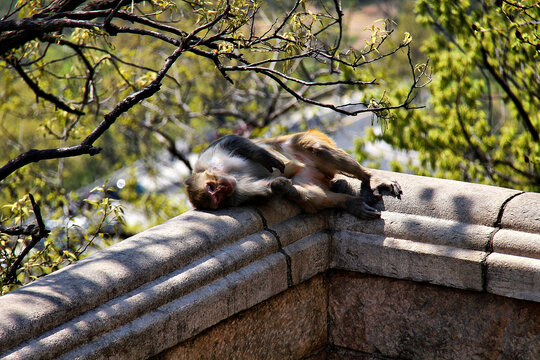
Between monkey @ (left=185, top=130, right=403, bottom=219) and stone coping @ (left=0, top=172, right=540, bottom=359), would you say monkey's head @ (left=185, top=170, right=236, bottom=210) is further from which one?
stone coping @ (left=0, top=172, right=540, bottom=359)

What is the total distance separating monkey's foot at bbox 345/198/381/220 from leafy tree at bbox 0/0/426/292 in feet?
1.68

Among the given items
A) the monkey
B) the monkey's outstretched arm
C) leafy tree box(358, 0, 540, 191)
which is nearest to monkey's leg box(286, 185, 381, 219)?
the monkey

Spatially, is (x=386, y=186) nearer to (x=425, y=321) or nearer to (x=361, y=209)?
(x=361, y=209)

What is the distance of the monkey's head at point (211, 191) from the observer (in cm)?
362

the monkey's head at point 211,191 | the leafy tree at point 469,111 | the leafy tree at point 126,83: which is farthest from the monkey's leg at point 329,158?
the leafy tree at point 469,111

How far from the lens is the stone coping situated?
97.7 inches

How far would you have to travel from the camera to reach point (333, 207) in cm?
371

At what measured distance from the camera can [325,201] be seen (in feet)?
12.0

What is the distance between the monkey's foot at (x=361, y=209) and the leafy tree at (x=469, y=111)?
136 inches

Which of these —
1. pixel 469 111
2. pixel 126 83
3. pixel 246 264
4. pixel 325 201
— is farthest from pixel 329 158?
pixel 469 111

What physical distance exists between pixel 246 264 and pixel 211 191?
24.7 inches

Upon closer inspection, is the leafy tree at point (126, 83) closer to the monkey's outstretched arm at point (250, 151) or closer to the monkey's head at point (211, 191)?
the monkey's outstretched arm at point (250, 151)

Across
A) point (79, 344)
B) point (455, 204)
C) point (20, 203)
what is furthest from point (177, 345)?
point (20, 203)

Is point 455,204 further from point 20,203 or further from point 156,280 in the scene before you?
point 20,203
